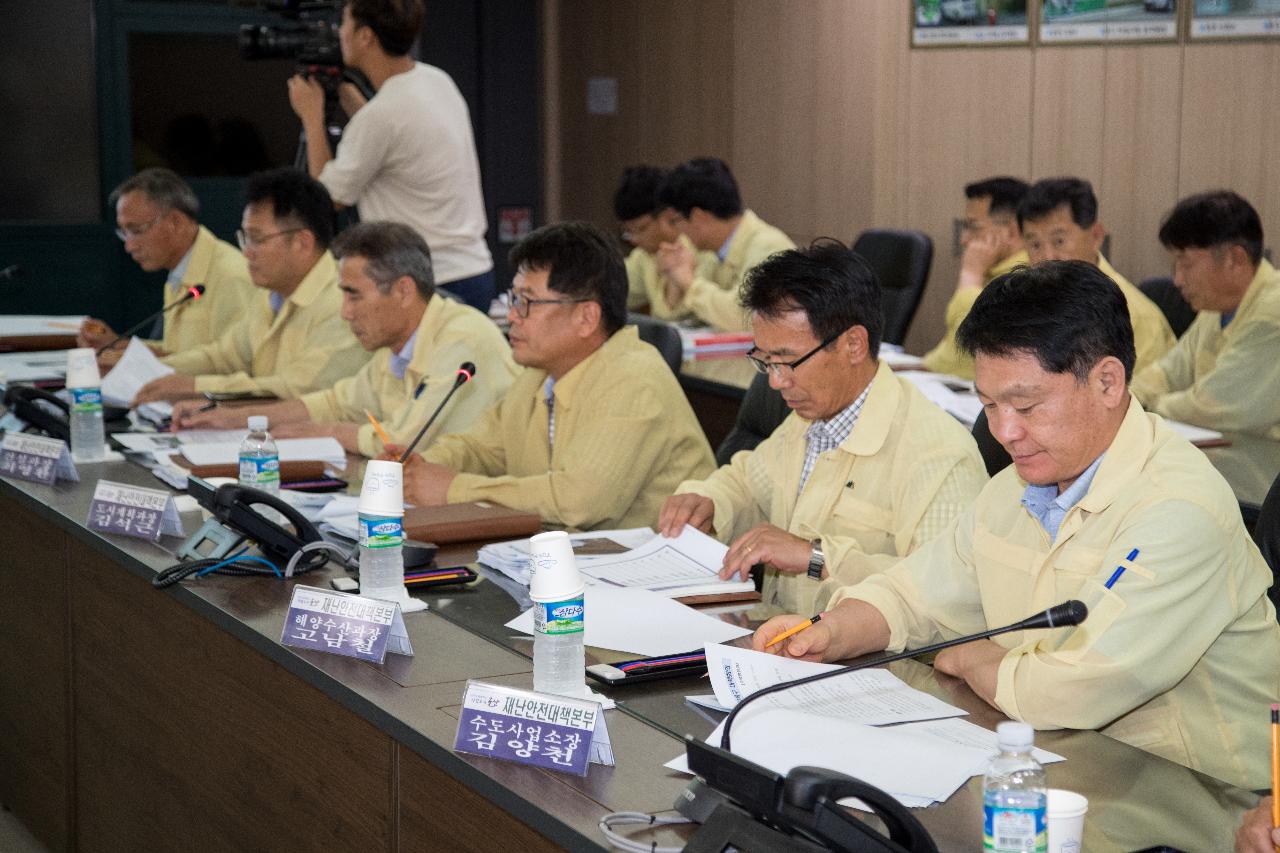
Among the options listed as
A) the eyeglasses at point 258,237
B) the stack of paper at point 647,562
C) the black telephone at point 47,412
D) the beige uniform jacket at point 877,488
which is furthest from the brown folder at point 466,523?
the eyeglasses at point 258,237

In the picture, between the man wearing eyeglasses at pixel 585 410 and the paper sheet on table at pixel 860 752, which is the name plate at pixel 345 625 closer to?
the paper sheet on table at pixel 860 752

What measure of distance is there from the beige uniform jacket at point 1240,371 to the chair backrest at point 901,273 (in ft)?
3.96

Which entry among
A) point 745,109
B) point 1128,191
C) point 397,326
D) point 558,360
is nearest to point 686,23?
point 745,109

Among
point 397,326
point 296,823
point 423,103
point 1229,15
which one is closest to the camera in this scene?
point 296,823

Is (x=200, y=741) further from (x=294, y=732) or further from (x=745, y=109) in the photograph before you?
(x=745, y=109)

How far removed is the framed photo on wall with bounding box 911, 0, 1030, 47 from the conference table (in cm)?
370

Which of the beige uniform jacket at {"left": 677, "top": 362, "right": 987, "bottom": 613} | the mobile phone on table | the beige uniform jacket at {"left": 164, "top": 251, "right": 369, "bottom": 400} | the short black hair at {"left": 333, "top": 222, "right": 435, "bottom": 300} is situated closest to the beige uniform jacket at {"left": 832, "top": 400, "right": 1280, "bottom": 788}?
the mobile phone on table

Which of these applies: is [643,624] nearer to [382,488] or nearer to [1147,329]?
[382,488]

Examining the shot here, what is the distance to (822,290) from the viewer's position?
234 cm

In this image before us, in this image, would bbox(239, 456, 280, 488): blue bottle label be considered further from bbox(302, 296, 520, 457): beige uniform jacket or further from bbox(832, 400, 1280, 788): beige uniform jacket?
bbox(832, 400, 1280, 788): beige uniform jacket

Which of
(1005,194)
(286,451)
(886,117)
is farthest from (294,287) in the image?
(886,117)

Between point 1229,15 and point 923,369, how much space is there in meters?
1.56

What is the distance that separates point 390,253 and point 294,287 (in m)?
0.84

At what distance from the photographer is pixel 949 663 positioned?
1772 mm
